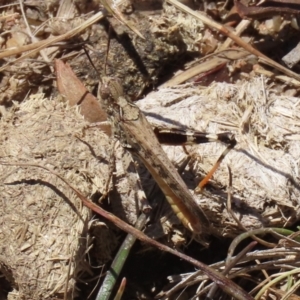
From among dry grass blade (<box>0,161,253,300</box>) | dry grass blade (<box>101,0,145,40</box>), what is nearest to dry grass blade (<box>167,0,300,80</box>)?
dry grass blade (<box>101,0,145,40</box>)

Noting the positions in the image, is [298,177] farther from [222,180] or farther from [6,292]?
[6,292]

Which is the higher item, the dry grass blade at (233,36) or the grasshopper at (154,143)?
the dry grass blade at (233,36)

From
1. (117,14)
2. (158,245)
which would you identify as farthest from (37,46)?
(158,245)

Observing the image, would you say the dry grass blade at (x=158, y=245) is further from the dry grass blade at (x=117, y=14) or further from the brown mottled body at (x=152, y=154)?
the dry grass blade at (x=117, y=14)

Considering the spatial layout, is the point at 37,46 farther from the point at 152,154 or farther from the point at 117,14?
the point at 152,154

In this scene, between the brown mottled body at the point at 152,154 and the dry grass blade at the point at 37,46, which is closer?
the brown mottled body at the point at 152,154

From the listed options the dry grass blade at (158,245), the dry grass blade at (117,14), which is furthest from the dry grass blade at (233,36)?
the dry grass blade at (158,245)

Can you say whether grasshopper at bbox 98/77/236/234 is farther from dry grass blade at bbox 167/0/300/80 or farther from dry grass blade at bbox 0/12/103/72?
dry grass blade at bbox 167/0/300/80

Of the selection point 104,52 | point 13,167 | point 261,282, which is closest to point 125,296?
point 261,282
